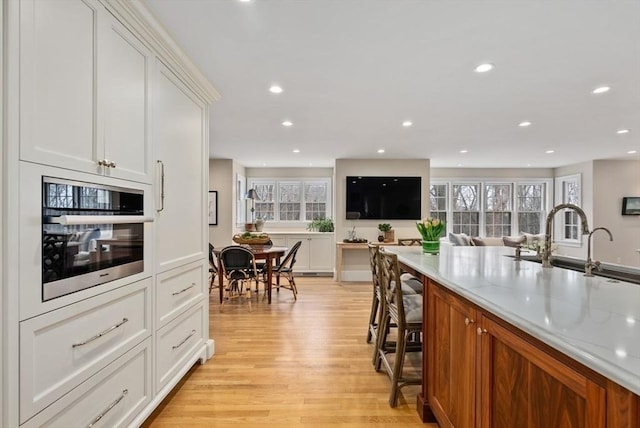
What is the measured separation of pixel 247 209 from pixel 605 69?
20.9 feet

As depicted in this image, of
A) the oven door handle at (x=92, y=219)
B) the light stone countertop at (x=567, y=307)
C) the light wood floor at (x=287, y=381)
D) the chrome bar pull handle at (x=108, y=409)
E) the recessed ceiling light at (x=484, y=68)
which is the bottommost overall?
the light wood floor at (x=287, y=381)

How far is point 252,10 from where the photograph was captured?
1725 mm

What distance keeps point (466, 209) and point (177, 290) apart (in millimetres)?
7100

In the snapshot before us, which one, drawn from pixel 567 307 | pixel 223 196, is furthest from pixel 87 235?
pixel 223 196

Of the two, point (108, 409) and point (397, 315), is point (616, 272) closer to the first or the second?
point (397, 315)

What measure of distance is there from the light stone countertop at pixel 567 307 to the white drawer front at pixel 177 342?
1739mm

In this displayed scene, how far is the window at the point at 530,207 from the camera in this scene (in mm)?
7582

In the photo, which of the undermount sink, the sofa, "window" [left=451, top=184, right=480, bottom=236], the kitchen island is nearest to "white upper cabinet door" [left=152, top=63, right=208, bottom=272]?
the kitchen island

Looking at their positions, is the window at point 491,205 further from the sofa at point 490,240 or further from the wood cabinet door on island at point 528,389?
the wood cabinet door on island at point 528,389

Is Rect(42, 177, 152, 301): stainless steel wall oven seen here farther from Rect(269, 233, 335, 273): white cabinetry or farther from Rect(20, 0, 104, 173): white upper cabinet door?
Rect(269, 233, 335, 273): white cabinetry

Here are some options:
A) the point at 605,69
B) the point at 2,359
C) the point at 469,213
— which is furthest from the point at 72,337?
the point at 469,213

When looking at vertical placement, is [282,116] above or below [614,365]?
above

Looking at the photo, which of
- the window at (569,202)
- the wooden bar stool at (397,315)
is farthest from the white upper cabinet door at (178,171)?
the window at (569,202)

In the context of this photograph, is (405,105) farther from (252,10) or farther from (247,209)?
(247,209)
